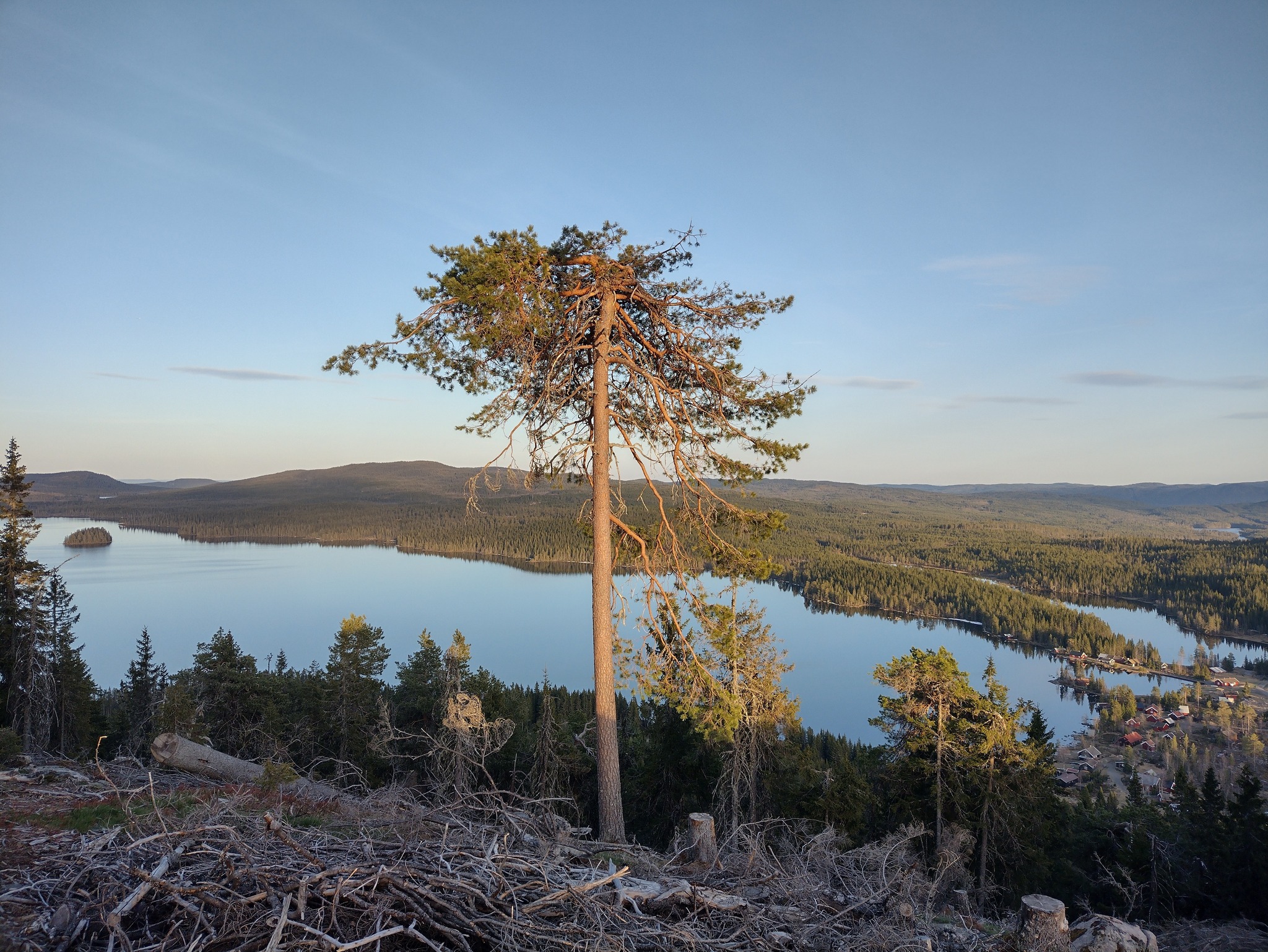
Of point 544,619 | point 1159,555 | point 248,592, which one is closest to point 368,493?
point 248,592

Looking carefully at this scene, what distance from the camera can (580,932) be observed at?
9.32ft

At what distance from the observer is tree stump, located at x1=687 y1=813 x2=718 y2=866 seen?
4812 millimetres

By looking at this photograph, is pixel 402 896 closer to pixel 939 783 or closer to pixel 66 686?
pixel 939 783

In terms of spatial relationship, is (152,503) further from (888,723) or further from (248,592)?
(888,723)

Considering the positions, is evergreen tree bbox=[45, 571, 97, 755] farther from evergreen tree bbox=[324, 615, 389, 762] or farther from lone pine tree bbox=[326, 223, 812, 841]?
lone pine tree bbox=[326, 223, 812, 841]

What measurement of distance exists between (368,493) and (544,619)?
487ft

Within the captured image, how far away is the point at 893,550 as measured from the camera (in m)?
133

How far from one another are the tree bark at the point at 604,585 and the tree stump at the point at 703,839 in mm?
2168

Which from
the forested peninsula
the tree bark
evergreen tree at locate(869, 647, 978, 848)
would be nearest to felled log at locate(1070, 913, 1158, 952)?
the tree bark

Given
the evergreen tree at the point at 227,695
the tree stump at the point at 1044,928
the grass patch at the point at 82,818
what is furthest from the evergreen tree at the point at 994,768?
the evergreen tree at the point at 227,695

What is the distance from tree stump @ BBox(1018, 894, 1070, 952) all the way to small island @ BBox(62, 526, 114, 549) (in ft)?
388

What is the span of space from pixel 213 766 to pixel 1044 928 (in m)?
8.95

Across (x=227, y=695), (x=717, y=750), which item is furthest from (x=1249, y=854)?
(x=227, y=695)

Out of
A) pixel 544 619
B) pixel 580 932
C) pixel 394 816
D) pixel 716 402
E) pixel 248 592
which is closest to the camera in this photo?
pixel 580 932
